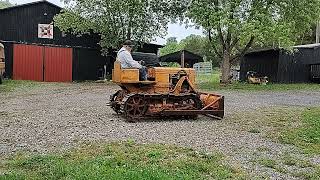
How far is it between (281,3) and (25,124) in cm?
1872

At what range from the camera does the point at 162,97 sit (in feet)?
32.8

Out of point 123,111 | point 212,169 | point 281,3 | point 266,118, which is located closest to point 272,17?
point 281,3

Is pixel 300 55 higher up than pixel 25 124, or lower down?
higher up

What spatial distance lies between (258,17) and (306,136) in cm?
1566

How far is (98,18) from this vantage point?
84.2ft

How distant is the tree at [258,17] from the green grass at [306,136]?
13.0 meters

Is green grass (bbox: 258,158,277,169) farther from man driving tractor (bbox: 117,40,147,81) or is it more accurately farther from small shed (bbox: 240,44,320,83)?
small shed (bbox: 240,44,320,83)

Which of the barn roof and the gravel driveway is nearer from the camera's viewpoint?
the gravel driveway

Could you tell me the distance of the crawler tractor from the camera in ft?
32.2

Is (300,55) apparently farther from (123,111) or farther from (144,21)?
(123,111)

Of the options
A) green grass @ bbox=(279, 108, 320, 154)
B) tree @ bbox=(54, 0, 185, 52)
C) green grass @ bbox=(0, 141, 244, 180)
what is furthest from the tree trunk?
green grass @ bbox=(0, 141, 244, 180)

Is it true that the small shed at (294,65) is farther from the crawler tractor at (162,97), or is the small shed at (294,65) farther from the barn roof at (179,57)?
the crawler tractor at (162,97)

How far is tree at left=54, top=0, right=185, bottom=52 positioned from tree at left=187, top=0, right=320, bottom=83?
2.64 m

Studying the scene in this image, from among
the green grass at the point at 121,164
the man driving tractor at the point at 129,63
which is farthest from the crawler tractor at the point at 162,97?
the green grass at the point at 121,164
